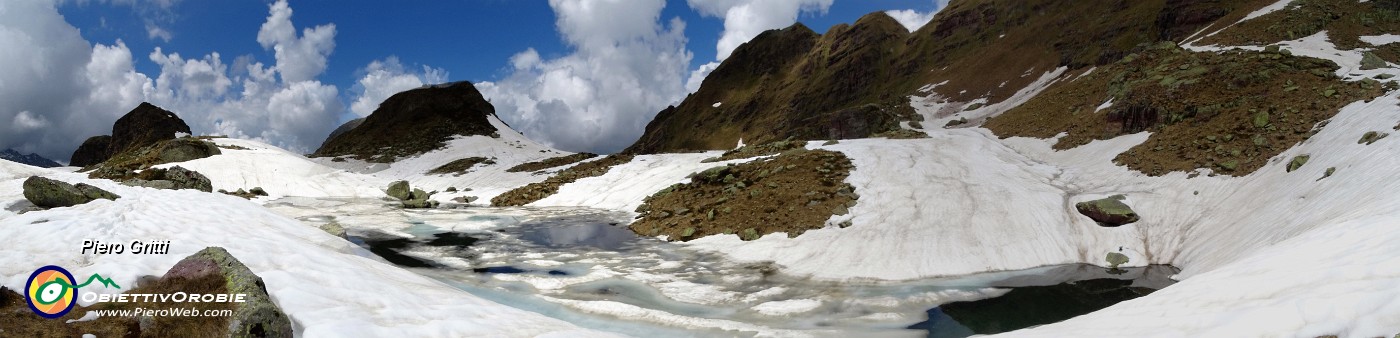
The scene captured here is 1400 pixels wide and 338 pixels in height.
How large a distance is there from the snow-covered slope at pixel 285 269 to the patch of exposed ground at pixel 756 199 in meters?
13.0

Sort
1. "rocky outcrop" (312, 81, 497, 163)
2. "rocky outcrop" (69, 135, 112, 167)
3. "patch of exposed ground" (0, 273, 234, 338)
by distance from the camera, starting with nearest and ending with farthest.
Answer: "patch of exposed ground" (0, 273, 234, 338), "rocky outcrop" (312, 81, 497, 163), "rocky outcrop" (69, 135, 112, 167)

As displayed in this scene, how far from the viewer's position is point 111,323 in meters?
7.32

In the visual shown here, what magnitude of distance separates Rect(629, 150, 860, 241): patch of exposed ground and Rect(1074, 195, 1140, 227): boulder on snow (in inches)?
351

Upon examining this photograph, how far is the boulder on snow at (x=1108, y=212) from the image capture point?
20.8m

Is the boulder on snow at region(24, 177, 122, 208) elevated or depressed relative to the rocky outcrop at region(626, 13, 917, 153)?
depressed

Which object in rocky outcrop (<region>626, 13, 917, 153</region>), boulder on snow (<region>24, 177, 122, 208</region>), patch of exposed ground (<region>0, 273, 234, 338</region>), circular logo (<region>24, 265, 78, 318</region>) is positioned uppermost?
rocky outcrop (<region>626, 13, 917, 153</region>)

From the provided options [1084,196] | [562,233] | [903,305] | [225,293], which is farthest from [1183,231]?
[225,293]

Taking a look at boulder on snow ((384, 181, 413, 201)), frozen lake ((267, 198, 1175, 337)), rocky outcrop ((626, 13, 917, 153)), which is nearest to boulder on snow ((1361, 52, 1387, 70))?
frozen lake ((267, 198, 1175, 337))

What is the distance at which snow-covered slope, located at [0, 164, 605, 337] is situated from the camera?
8.75 meters

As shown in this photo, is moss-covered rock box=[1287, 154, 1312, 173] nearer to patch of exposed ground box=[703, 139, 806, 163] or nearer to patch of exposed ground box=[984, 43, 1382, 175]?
patch of exposed ground box=[984, 43, 1382, 175]

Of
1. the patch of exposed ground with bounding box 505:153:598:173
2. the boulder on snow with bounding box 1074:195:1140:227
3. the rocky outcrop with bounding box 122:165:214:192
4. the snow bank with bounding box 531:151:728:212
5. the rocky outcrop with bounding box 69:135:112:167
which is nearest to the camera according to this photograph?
the boulder on snow with bounding box 1074:195:1140:227

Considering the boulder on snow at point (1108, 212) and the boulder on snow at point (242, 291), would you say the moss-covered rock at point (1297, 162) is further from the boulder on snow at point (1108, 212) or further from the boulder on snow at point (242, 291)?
the boulder on snow at point (242, 291)

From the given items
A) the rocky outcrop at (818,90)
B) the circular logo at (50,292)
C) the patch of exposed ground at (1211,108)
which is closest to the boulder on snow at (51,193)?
the circular logo at (50,292)

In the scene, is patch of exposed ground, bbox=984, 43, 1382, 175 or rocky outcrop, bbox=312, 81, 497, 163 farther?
rocky outcrop, bbox=312, 81, 497, 163
